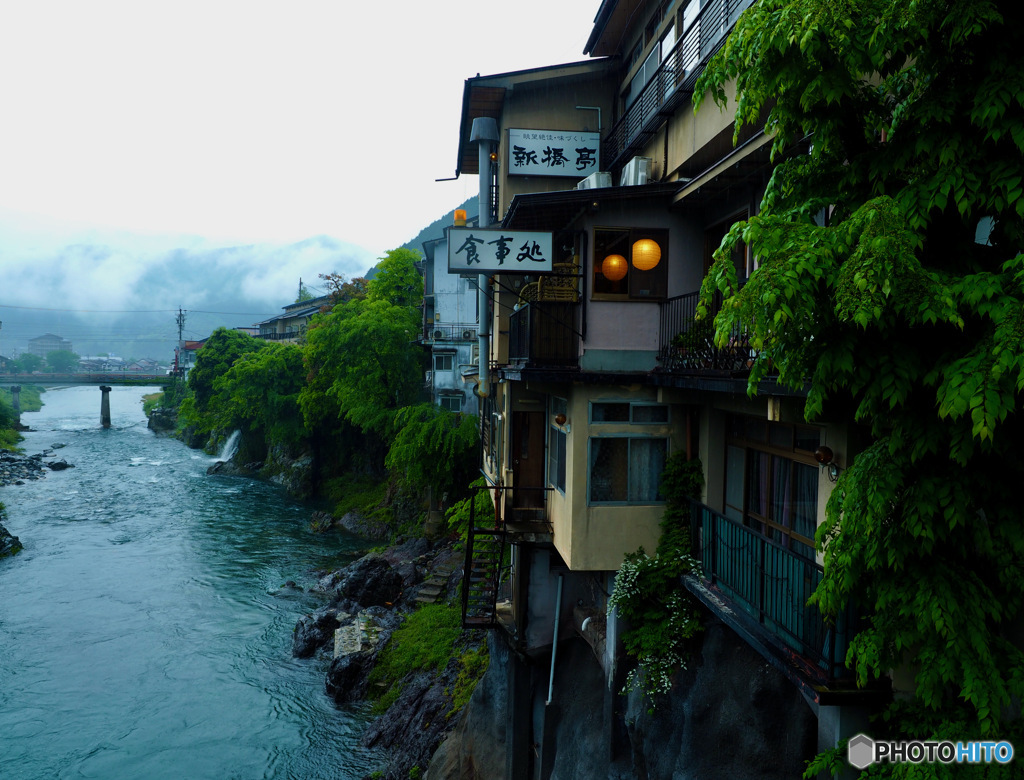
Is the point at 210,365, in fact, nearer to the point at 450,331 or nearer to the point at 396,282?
the point at 396,282

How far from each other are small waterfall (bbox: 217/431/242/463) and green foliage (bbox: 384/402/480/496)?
31.6m

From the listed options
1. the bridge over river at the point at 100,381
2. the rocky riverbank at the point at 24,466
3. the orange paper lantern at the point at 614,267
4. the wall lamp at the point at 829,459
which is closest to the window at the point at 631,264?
the orange paper lantern at the point at 614,267

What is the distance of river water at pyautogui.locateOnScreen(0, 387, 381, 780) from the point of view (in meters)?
20.3

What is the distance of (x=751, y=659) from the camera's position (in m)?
9.18

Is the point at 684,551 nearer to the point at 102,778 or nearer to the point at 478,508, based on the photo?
the point at 478,508

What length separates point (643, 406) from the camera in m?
11.9

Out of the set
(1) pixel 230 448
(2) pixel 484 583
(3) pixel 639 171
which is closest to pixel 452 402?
(2) pixel 484 583

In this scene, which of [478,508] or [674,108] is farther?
[478,508]

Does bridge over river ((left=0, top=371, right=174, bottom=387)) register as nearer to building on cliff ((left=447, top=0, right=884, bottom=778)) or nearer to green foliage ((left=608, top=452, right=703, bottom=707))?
building on cliff ((left=447, top=0, right=884, bottom=778))

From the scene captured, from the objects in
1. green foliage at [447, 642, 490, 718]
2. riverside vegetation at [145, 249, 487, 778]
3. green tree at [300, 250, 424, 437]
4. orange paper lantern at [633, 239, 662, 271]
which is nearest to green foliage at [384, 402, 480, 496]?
riverside vegetation at [145, 249, 487, 778]

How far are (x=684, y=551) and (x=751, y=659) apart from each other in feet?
7.56

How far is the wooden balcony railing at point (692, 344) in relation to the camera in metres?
9.18

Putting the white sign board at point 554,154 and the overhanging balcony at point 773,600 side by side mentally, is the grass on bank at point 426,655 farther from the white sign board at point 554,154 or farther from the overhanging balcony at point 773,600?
the white sign board at point 554,154

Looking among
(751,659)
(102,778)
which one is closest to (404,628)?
(102,778)
